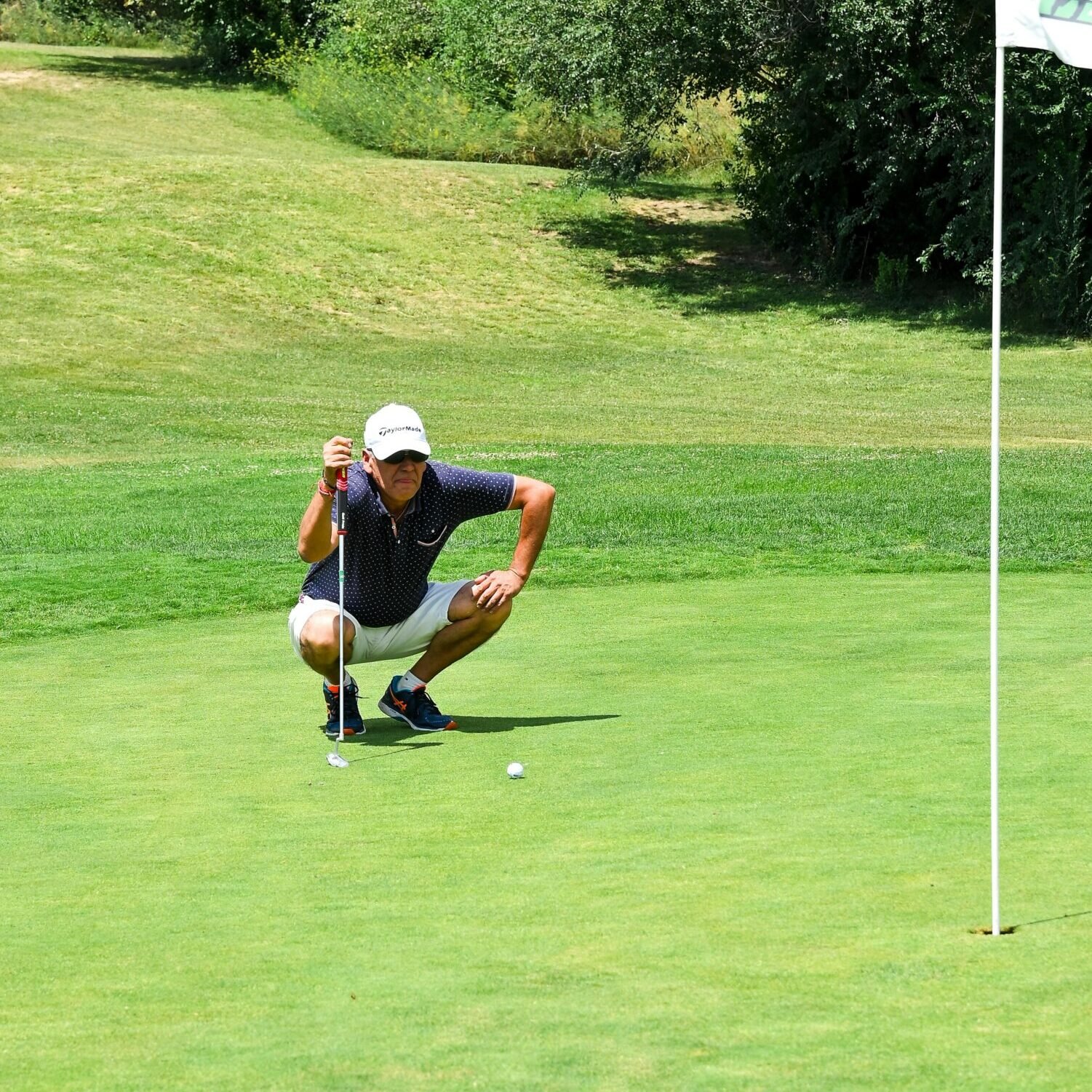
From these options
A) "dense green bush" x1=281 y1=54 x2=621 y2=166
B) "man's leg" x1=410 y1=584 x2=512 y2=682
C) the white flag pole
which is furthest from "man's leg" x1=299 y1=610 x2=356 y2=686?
"dense green bush" x1=281 y1=54 x2=621 y2=166

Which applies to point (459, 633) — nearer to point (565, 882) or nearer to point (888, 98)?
point (565, 882)

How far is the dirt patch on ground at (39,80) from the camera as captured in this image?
50.1 m

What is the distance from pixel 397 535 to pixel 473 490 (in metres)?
0.39

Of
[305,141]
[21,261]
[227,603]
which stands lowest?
[227,603]

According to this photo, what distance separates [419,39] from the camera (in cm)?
4953

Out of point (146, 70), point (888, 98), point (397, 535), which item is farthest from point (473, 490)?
point (146, 70)

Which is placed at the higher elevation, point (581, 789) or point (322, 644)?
point (322, 644)

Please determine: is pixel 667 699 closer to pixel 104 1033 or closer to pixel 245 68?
pixel 104 1033

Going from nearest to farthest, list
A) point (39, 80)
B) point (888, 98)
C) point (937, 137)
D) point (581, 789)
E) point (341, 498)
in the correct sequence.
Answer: point (581, 789) < point (341, 498) < point (937, 137) < point (888, 98) < point (39, 80)

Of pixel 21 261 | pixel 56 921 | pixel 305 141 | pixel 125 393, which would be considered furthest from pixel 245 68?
pixel 56 921

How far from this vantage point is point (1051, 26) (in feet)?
16.9

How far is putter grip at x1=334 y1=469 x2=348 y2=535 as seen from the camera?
742 centimetres

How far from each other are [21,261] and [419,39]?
54.1ft

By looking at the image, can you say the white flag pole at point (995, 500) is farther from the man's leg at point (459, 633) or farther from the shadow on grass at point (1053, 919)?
the man's leg at point (459, 633)
